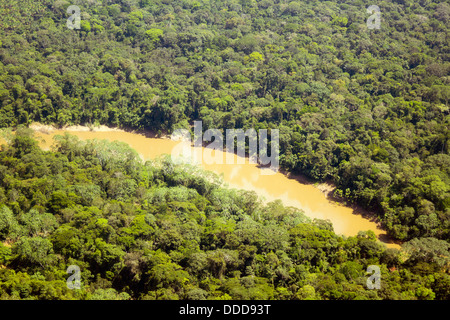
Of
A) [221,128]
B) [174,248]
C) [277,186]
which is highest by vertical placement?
[221,128]

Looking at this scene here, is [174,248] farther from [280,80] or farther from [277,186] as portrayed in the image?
[280,80]

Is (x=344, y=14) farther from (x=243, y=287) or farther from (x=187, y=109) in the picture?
(x=243, y=287)

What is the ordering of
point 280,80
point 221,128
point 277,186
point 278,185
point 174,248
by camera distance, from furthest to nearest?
point 280,80, point 221,128, point 278,185, point 277,186, point 174,248

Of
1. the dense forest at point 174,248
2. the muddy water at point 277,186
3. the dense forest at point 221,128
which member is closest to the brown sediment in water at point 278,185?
the muddy water at point 277,186

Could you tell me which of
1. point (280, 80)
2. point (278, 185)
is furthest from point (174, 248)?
point (280, 80)

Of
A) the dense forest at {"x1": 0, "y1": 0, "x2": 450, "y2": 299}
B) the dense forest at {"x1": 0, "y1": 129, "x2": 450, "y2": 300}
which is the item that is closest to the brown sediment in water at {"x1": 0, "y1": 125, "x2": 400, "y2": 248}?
the dense forest at {"x1": 0, "y1": 0, "x2": 450, "y2": 299}

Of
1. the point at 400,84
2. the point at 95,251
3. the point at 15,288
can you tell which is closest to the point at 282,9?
the point at 400,84
